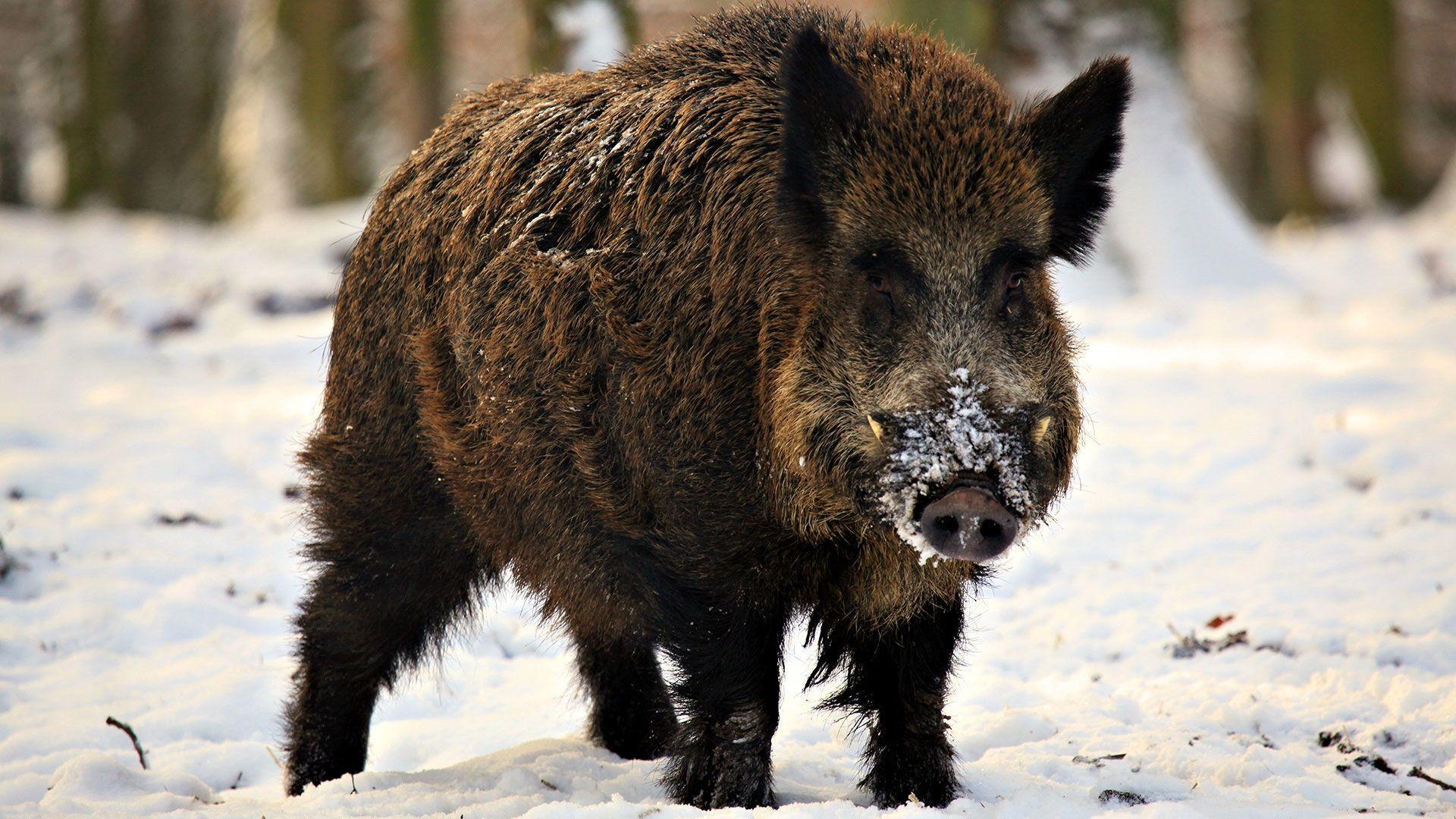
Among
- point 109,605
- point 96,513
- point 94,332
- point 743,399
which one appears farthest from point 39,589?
point 94,332

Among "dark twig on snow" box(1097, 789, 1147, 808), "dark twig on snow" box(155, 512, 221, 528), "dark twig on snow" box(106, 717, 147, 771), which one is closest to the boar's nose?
"dark twig on snow" box(1097, 789, 1147, 808)

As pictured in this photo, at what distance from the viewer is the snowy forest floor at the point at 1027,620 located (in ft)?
12.6

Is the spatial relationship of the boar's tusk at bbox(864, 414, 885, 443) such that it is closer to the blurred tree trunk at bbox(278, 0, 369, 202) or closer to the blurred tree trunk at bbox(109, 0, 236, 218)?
the blurred tree trunk at bbox(278, 0, 369, 202)

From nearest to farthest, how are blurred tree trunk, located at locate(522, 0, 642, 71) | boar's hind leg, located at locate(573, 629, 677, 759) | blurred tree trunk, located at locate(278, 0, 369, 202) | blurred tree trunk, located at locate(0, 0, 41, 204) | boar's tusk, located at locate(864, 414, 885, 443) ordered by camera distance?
boar's tusk, located at locate(864, 414, 885, 443)
boar's hind leg, located at locate(573, 629, 677, 759)
blurred tree trunk, located at locate(522, 0, 642, 71)
blurred tree trunk, located at locate(278, 0, 369, 202)
blurred tree trunk, located at locate(0, 0, 41, 204)

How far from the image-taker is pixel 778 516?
338cm

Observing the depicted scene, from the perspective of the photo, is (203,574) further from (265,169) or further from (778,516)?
(265,169)

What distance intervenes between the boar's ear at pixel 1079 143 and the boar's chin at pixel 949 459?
0.65 meters

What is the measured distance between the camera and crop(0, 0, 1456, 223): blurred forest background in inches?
489

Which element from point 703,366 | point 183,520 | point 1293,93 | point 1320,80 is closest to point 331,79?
point 183,520

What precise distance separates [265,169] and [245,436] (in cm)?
1185

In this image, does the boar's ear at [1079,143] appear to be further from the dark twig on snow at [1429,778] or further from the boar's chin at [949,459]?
the dark twig on snow at [1429,778]

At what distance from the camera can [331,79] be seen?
16.5m

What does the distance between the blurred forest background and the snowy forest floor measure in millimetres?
3744

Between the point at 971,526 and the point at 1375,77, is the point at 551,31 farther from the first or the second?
the point at 1375,77
